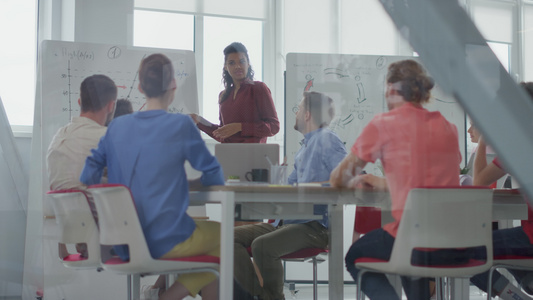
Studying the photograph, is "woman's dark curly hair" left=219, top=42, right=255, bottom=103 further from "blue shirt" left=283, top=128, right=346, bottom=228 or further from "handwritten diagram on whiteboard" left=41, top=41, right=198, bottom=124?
"blue shirt" left=283, top=128, right=346, bottom=228

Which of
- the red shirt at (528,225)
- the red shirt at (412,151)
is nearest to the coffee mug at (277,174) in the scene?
the red shirt at (412,151)

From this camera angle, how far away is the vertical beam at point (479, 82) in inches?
48.9

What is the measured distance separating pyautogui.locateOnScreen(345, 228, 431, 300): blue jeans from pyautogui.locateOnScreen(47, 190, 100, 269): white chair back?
A: 0.94 m

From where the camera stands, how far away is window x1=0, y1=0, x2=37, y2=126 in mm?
2645

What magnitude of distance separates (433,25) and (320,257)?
1.48 metres

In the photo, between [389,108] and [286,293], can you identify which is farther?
[286,293]

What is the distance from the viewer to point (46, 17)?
2.69 meters

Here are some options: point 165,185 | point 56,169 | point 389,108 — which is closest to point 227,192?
point 165,185

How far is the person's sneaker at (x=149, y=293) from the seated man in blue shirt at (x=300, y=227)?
32cm

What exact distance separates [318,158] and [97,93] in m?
0.97

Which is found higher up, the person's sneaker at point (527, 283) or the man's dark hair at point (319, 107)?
the man's dark hair at point (319, 107)

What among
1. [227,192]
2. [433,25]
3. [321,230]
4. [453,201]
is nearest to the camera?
[433,25]

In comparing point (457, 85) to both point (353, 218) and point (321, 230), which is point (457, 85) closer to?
point (353, 218)

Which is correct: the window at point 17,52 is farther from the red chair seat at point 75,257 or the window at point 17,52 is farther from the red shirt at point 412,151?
the red shirt at point 412,151
